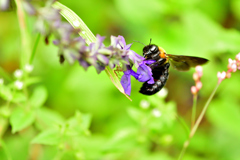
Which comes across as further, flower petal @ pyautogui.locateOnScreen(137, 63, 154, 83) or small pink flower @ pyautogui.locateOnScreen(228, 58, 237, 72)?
small pink flower @ pyautogui.locateOnScreen(228, 58, 237, 72)

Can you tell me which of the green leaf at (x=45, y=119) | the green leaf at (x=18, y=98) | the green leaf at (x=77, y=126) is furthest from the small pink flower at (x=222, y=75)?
the green leaf at (x=18, y=98)

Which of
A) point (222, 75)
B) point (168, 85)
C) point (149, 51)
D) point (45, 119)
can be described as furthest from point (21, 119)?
point (168, 85)

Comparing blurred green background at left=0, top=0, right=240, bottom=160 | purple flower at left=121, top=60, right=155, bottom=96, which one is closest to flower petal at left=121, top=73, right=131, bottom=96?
purple flower at left=121, top=60, right=155, bottom=96

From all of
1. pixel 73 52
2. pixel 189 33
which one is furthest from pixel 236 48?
pixel 73 52

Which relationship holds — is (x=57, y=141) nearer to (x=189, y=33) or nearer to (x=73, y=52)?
(x=73, y=52)

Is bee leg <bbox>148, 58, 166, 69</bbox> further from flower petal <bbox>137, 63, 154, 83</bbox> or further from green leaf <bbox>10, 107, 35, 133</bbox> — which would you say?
green leaf <bbox>10, 107, 35, 133</bbox>

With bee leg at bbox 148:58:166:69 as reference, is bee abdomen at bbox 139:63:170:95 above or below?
below

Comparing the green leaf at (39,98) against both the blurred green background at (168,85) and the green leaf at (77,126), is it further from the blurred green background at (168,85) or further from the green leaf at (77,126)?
the blurred green background at (168,85)
